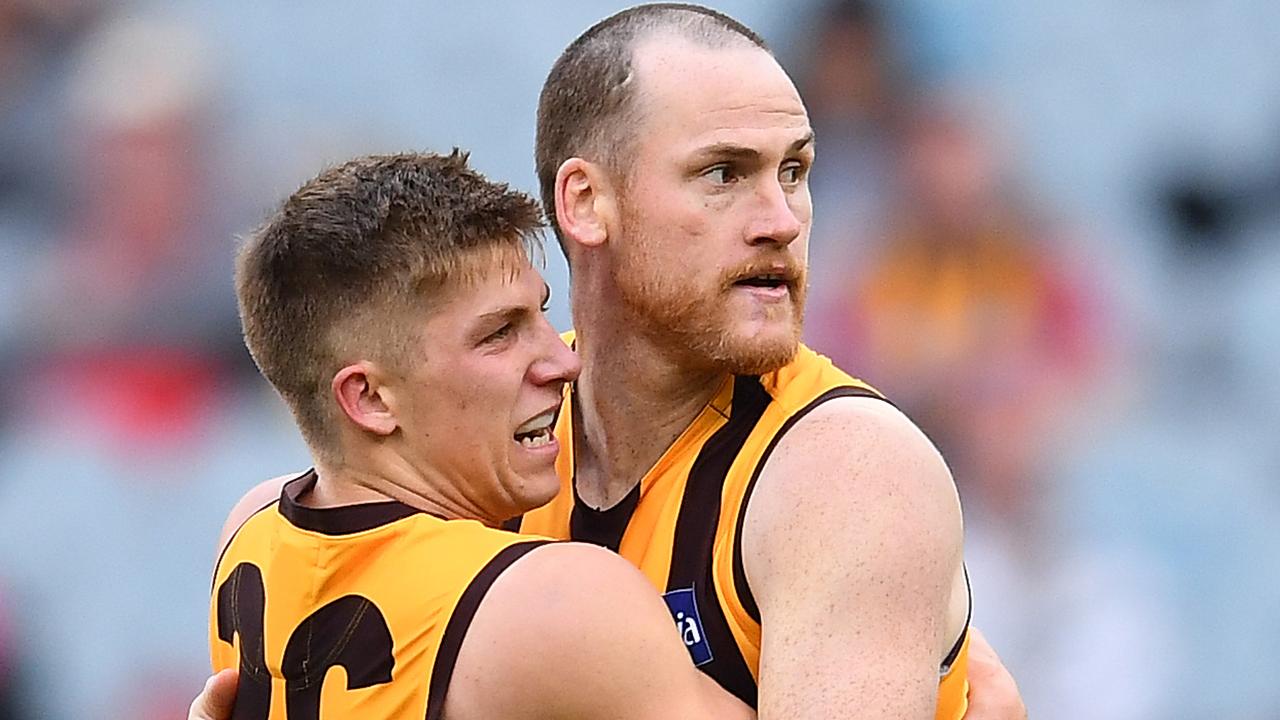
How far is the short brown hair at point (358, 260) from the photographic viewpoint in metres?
3.10

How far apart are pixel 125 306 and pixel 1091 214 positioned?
4.25 meters

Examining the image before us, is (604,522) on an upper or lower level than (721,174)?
lower

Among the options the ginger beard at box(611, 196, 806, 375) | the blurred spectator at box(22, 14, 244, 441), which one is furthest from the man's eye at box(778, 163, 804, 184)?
the blurred spectator at box(22, 14, 244, 441)

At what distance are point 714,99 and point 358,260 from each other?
718 mm

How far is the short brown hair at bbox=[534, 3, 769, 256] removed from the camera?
346 cm

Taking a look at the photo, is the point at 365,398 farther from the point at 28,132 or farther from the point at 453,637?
the point at 28,132

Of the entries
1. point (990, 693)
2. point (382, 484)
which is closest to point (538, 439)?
point (382, 484)

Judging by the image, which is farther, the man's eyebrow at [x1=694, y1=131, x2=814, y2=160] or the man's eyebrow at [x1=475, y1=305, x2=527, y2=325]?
the man's eyebrow at [x1=694, y1=131, x2=814, y2=160]

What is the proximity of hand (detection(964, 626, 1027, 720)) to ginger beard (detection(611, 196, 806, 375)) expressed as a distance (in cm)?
75

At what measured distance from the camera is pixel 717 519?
10.5 feet

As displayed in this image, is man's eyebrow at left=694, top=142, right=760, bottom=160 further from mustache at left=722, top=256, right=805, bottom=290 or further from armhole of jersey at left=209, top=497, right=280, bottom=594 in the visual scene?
armhole of jersey at left=209, top=497, right=280, bottom=594

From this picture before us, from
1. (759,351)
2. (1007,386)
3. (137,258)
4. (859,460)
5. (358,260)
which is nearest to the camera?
(859,460)

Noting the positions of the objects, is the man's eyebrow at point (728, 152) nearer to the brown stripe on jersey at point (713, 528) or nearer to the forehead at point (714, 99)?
the forehead at point (714, 99)

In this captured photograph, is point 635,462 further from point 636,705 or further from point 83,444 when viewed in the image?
point 83,444
